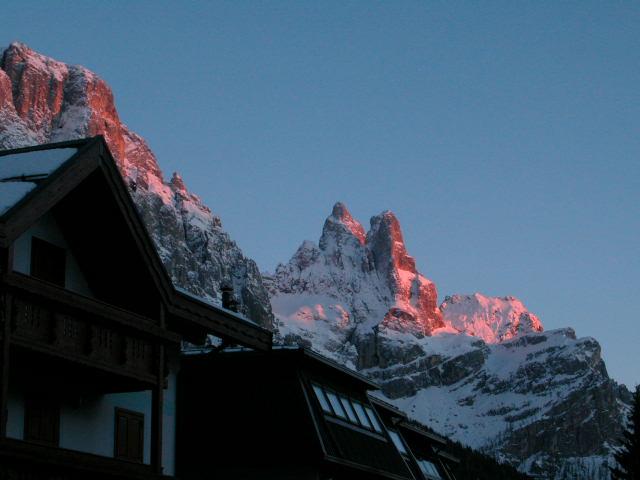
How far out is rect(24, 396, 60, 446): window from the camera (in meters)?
21.9

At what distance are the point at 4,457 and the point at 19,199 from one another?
4130 millimetres

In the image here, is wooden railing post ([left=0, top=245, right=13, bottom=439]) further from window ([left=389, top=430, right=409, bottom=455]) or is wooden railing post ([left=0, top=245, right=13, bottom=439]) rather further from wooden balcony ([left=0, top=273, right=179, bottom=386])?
window ([left=389, top=430, right=409, bottom=455])

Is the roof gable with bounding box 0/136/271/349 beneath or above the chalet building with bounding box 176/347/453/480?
above

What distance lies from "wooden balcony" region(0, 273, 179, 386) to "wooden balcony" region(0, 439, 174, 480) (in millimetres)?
1584

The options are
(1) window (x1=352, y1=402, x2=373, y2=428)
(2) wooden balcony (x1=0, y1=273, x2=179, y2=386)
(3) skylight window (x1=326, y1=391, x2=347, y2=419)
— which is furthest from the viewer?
(1) window (x1=352, y1=402, x2=373, y2=428)

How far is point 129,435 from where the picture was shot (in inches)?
988

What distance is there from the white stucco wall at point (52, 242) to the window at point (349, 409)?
1377 cm

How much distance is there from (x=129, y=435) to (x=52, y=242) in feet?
15.8

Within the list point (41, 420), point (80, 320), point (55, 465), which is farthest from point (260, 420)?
point (55, 465)

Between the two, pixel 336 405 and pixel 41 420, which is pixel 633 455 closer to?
pixel 336 405

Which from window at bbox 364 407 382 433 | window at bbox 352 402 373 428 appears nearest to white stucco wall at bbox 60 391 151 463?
window at bbox 352 402 373 428

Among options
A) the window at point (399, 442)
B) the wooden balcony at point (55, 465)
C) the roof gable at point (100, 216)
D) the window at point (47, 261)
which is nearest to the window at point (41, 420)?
the wooden balcony at point (55, 465)

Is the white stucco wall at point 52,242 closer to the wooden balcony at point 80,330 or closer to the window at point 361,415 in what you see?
the wooden balcony at point 80,330

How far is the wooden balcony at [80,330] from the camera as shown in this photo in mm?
18734
